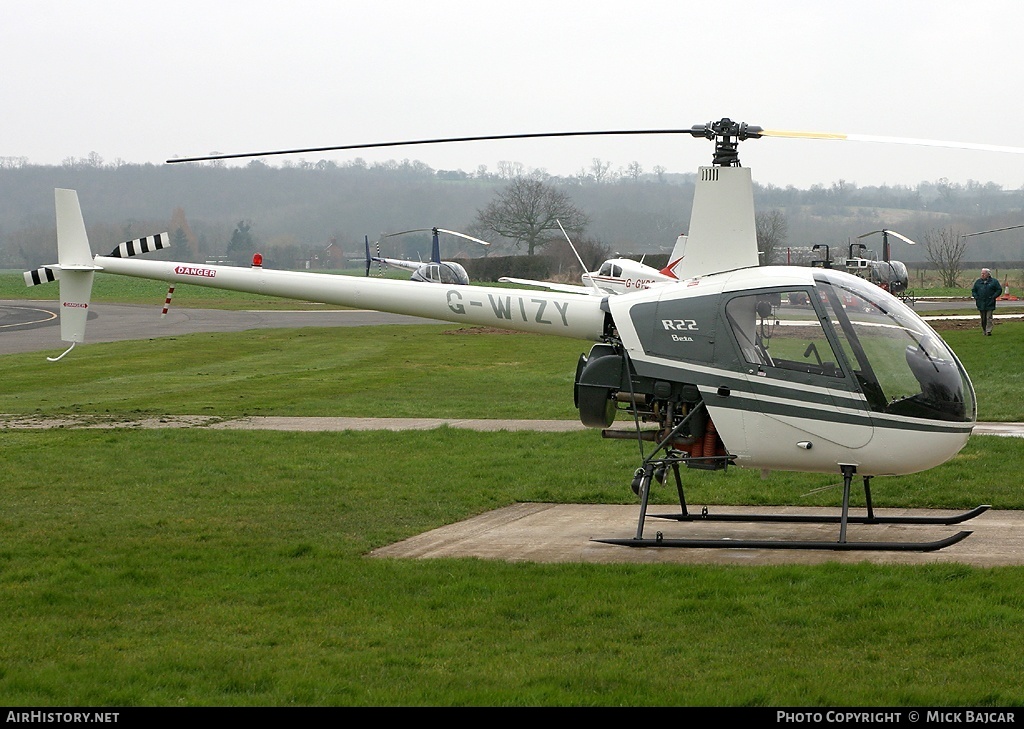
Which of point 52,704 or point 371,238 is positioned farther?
point 371,238

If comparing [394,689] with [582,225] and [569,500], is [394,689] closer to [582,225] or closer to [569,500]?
[569,500]

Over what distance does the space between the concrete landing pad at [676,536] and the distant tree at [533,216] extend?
82.4 metres

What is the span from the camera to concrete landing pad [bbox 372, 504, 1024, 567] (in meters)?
9.12

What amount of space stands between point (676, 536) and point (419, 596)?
3.00 metres

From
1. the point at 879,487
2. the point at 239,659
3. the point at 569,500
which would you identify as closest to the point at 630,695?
the point at 239,659

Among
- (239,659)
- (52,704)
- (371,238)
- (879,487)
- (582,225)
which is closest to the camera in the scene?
(52,704)

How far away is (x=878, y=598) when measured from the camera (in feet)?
25.0

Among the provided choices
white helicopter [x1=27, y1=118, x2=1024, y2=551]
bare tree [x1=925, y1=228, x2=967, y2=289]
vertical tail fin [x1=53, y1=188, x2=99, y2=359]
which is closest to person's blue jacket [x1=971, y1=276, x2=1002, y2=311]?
white helicopter [x1=27, y1=118, x2=1024, y2=551]

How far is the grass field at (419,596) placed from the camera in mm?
6180

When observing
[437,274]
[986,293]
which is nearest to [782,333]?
[986,293]

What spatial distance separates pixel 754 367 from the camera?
948 centimetres

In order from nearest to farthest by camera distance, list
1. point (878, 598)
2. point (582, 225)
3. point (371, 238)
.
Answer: point (878, 598), point (582, 225), point (371, 238)

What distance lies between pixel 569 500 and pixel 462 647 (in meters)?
5.03

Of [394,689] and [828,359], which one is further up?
[828,359]
